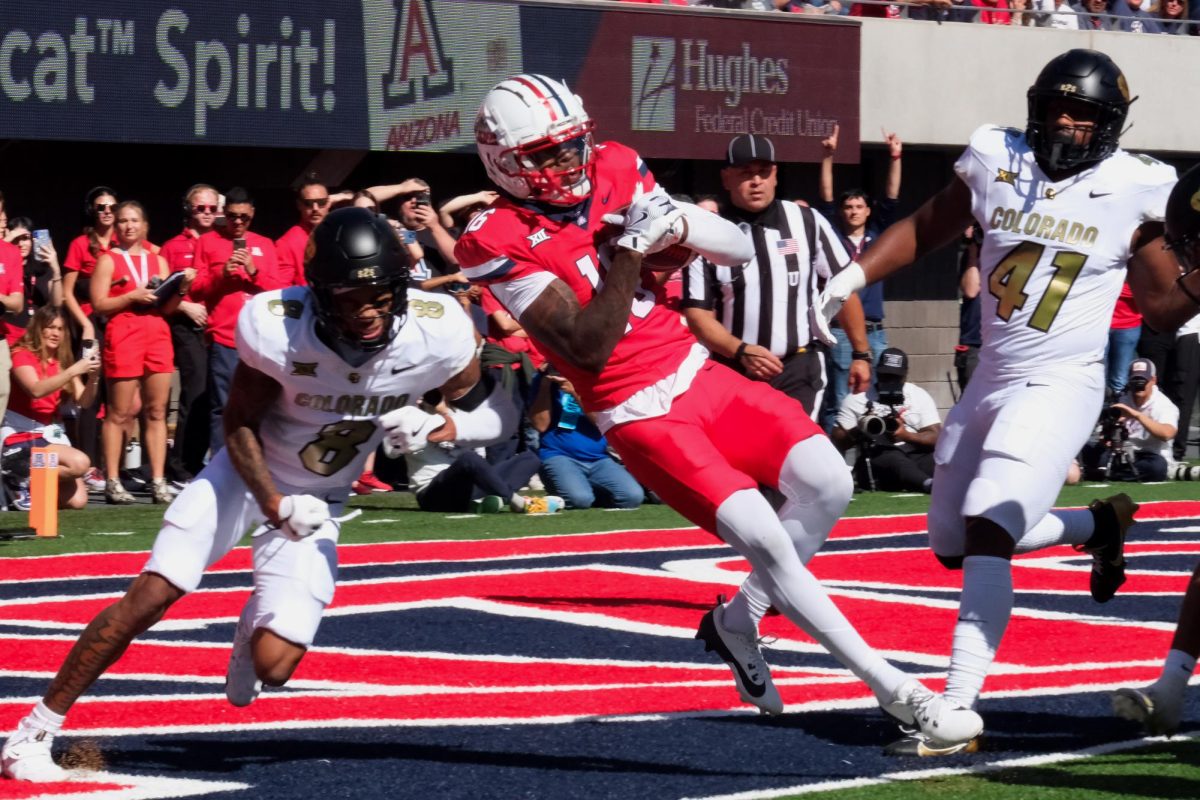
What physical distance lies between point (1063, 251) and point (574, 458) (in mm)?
6254

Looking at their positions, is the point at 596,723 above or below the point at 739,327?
below

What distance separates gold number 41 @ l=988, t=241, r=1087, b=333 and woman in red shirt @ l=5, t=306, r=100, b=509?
6356mm

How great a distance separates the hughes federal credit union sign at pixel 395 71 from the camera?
39.6ft

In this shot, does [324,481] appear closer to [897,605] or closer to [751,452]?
[751,452]

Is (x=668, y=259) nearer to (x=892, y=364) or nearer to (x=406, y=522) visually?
(x=406, y=522)

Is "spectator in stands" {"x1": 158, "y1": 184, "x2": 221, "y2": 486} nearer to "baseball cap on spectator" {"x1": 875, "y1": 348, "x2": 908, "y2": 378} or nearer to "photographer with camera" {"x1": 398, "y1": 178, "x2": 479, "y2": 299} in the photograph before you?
"photographer with camera" {"x1": 398, "y1": 178, "x2": 479, "y2": 299}

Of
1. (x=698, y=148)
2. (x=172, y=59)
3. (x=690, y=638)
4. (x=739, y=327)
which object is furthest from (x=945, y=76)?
(x=690, y=638)

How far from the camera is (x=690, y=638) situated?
7.02 meters

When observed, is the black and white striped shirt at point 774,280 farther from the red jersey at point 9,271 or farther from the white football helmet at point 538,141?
the red jersey at point 9,271

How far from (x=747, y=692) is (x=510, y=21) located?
30.0 ft

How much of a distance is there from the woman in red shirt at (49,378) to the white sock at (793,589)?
250 inches

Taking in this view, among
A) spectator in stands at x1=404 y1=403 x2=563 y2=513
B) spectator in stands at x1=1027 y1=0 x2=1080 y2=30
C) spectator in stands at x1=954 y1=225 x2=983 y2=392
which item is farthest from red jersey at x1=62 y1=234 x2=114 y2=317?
spectator in stands at x1=1027 y1=0 x2=1080 y2=30

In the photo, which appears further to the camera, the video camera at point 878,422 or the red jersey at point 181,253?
the video camera at point 878,422

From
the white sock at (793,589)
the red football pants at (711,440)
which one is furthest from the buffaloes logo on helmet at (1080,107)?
the white sock at (793,589)
